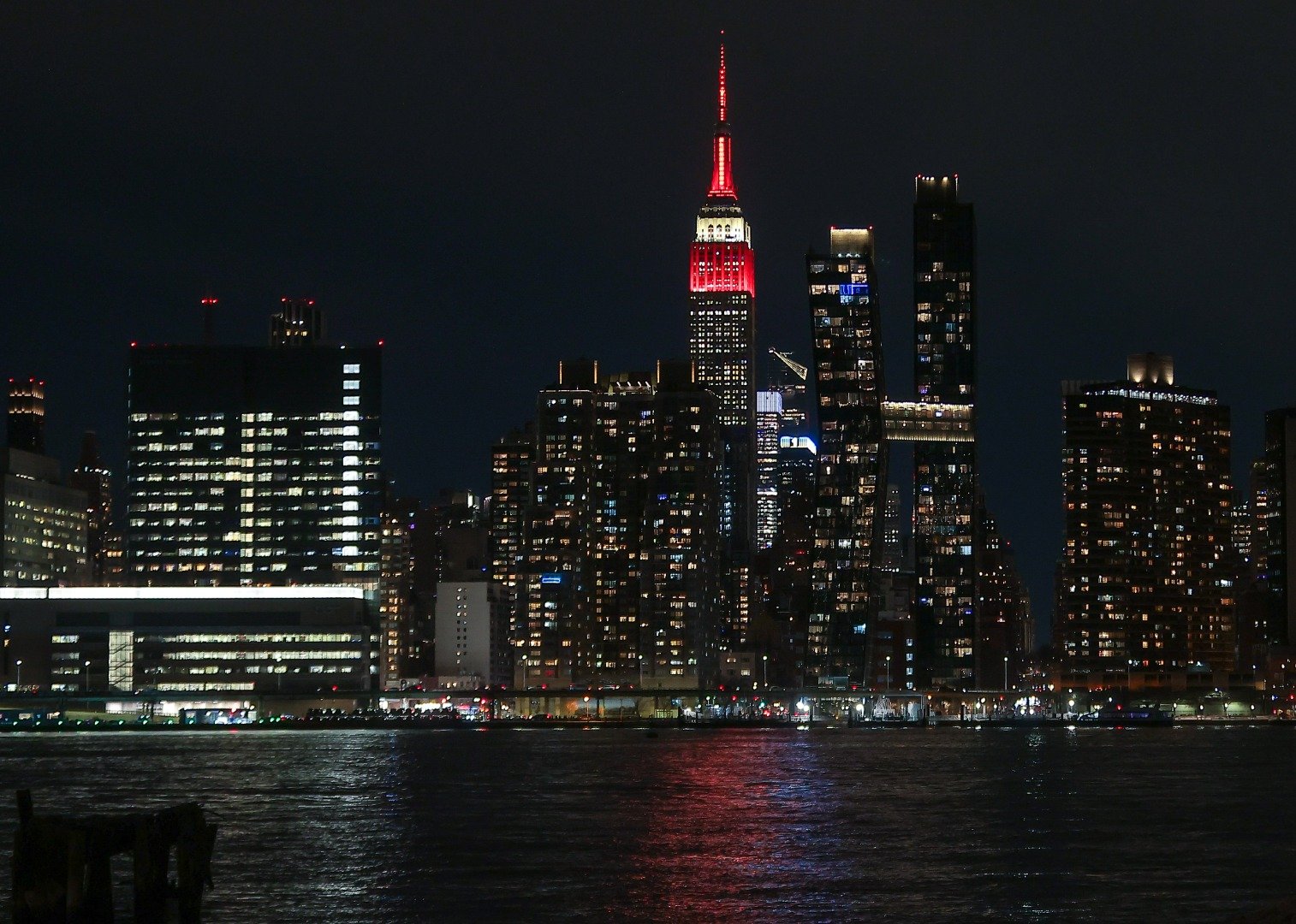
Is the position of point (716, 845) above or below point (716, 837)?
above

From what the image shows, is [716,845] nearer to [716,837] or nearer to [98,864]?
[716,837]

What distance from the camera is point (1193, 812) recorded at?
370 ft

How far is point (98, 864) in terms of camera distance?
6331 cm

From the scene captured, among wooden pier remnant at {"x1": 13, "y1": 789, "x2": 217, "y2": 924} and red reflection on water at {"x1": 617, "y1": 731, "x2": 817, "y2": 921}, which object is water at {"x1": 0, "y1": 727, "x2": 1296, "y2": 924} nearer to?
red reflection on water at {"x1": 617, "y1": 731, "x2": 817, "y2": 921}

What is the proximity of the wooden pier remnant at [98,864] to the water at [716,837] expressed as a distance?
2999 millimetres

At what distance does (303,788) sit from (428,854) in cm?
4475

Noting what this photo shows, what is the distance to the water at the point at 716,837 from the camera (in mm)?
71500

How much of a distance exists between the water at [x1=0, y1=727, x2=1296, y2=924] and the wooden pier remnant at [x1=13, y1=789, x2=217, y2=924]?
3.00m

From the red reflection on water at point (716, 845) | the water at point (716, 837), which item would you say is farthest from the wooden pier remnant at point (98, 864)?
the red reflection on water at point (716, 845)

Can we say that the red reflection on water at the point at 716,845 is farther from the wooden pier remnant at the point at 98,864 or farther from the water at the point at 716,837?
the wooden pier remnant at the point at 98,864

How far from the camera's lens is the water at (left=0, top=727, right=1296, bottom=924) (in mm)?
71500

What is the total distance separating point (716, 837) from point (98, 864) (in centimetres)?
3780

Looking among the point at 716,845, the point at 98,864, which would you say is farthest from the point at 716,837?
the point at 98,864

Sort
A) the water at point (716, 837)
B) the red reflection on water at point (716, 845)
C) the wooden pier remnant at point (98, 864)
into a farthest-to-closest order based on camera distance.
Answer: the red reflection on water at point (716, 845) < the water at point (716, 837) < the wooden pier remnant at point (98, 864)
